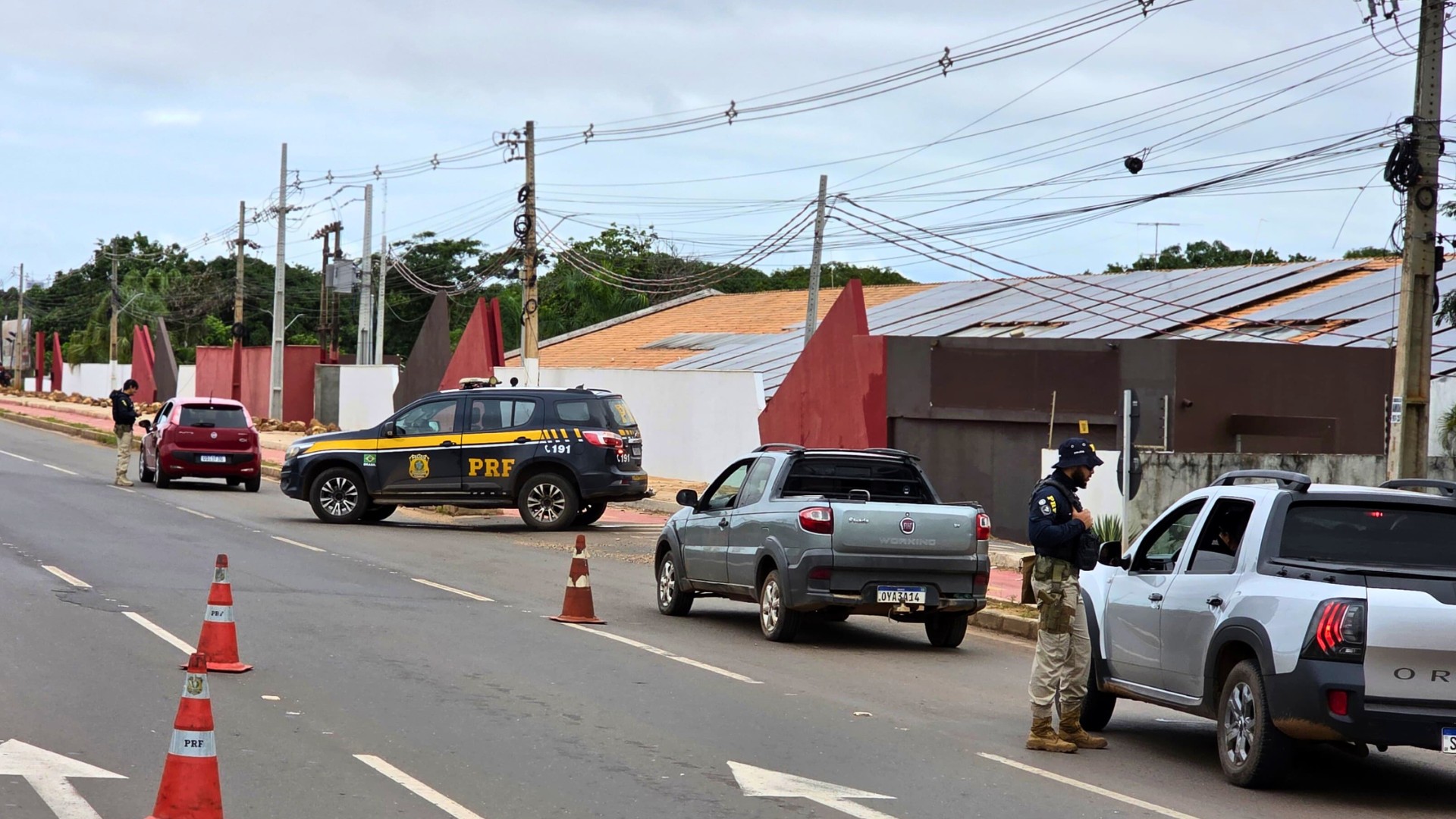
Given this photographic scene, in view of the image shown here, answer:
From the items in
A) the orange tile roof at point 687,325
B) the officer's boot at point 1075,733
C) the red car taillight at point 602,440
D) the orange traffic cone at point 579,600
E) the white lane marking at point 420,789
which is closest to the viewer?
the white lane marking at point 420,789

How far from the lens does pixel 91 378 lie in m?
84.2

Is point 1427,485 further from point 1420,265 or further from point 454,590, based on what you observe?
point 454,590

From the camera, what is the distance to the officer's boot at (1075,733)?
9133mm

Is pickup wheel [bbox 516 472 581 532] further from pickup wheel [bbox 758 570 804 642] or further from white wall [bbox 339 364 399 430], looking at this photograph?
white wall [bbox 339 364 399 430]

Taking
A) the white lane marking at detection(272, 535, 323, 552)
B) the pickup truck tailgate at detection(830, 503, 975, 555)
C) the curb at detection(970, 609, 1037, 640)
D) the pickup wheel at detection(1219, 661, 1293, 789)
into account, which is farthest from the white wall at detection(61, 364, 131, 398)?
the pickup wheel at detection(1219, 661, 1293, 789)

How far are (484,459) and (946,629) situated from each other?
35.7 ft

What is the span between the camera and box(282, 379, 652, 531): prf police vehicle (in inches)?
903

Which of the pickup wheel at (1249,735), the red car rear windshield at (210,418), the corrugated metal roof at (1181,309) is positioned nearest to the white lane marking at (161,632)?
the pickup wheel at (1249,735)

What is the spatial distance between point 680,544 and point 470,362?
1018 inches

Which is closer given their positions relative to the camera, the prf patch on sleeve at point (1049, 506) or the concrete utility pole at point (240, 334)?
the prf patch on sleeve at point (1049, 506)

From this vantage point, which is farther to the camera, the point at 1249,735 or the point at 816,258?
the point at 816,258

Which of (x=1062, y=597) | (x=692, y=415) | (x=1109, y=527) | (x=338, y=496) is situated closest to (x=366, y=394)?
(x=692, y=415)

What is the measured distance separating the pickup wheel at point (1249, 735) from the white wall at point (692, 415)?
22.2 meters

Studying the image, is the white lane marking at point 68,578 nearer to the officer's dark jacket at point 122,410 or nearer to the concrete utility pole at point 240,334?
the officer's dark jacket at point 122,410
